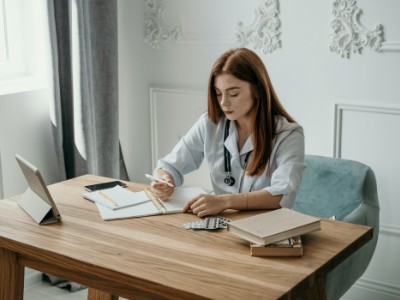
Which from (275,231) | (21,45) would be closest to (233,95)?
(275,231)

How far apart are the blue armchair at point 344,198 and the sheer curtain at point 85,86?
3.73ft

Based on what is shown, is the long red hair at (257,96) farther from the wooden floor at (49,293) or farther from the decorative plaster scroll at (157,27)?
the wooden floor at (49,293)

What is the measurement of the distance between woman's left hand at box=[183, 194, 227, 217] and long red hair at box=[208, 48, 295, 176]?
28 cm

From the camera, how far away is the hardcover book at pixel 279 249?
72.5 inches

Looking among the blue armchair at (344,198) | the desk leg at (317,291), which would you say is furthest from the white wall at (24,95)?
the desk leg at (317,291)

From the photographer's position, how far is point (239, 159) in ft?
8.18

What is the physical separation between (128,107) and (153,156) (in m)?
0.31

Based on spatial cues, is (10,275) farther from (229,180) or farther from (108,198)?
(229,180)

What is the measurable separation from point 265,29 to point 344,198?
3.08 feet

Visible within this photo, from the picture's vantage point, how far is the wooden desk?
1694mm

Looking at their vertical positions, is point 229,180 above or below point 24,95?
below

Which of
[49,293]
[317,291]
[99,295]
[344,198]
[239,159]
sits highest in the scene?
[239,159]

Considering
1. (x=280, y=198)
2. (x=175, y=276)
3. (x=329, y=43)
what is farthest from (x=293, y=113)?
(x=175, y=276)

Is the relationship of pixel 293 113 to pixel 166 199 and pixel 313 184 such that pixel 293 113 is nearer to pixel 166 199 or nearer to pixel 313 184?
pixel 313 184
